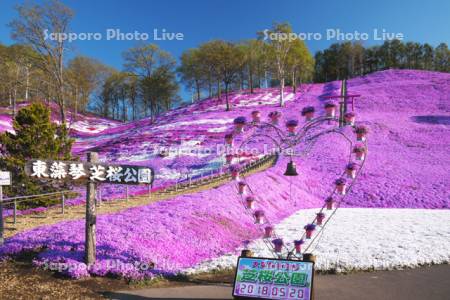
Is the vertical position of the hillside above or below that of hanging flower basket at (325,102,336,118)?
below

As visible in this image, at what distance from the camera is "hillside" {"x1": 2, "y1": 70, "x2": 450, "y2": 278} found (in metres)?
11.8

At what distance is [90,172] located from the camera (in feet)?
33.7

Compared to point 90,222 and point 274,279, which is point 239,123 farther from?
point 90,222

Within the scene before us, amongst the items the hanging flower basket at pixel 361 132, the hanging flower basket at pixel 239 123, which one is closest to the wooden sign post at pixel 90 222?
the hanging flower basket at pixel 239 123

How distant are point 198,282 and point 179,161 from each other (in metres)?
22.7

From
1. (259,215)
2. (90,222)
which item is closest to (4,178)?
(90,222)

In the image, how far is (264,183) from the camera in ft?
72.1

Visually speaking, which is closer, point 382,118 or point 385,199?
point 385,199

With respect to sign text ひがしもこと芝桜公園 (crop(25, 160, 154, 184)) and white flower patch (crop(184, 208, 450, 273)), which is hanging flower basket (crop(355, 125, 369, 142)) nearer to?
white flower patch (crop(184, 208, 450, 273))

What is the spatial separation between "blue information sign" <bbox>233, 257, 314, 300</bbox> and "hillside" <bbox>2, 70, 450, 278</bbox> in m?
3.34

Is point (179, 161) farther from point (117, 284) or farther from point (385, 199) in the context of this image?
point (117, 284)

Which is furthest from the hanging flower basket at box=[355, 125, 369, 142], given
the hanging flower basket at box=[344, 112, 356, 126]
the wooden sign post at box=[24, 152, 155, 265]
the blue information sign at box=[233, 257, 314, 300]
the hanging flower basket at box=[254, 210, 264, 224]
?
the wooden sign post at box=[24, 152, 155, 265]

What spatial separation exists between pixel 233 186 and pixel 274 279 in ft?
41.1

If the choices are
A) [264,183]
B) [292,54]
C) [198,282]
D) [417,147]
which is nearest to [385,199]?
[264,183]
